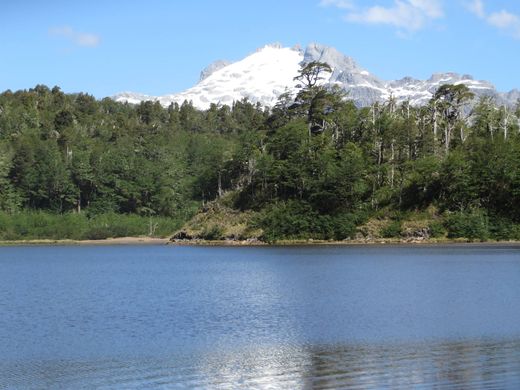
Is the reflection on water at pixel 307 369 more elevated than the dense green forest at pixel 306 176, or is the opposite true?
the dense green forest at pixel 306 176

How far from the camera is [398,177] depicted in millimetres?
122250

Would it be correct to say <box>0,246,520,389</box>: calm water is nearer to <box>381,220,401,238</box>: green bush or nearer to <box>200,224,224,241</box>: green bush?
<box>381,220,401,238</box>: green bush

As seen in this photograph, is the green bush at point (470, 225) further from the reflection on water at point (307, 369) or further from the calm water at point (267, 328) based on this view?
the reflection on water at point (307, 369)

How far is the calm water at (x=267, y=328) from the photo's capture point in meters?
26.2

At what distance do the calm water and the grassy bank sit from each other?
80.3 metres

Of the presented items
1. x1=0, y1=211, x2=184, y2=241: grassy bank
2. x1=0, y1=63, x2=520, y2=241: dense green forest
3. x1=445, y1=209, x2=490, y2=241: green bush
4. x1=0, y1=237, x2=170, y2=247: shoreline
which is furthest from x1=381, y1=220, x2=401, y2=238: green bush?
x1=0, y1=211, x2=184, y2=241: grassy bank

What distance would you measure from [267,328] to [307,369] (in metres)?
9.65

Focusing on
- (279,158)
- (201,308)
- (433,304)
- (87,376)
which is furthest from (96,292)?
(279,158)

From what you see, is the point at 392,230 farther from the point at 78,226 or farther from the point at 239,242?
the point at 78,226

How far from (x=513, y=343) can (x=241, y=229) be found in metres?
94.3

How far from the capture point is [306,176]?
12481cm

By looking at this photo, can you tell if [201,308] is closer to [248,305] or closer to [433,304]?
[248,305]

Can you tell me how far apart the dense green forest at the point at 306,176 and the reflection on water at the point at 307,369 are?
82.9 metres

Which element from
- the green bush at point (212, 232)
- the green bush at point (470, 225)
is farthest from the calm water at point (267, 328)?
the green bush at point (212, 232)
